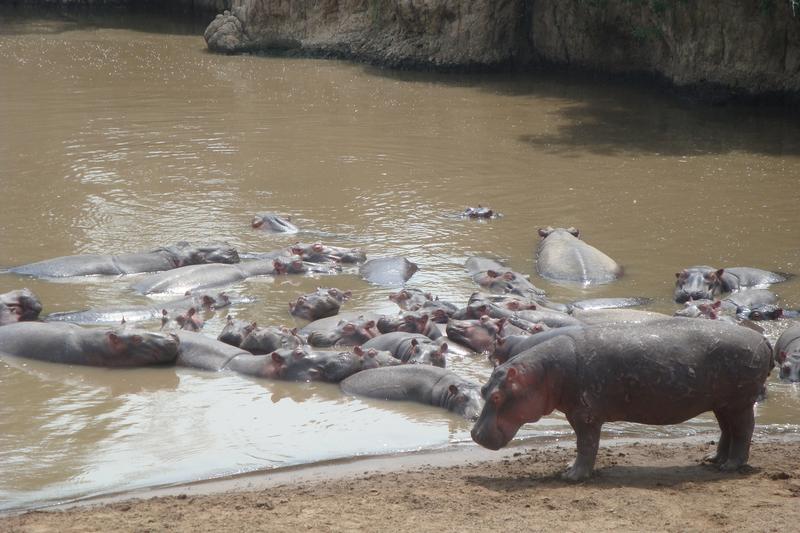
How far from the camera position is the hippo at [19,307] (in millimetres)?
8602

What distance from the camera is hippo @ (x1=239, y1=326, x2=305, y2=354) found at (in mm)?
8180

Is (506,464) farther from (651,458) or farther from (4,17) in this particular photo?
(4,17)

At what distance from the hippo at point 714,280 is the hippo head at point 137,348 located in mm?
4150

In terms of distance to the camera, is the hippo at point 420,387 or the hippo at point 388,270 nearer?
the hippo at point 420,387

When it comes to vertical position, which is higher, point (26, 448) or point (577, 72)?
point (577, 72)

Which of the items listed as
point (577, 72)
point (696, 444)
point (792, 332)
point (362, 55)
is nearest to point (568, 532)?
point (696, 444)

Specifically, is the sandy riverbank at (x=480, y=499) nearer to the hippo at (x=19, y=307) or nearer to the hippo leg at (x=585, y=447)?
the hippo leg at (x=585, y=447)

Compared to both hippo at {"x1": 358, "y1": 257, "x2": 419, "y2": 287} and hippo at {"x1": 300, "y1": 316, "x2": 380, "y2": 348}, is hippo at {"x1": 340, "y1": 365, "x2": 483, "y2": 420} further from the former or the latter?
hippo at {"x1": 358, "y1": 257, "x2": 419, "y2": 287}

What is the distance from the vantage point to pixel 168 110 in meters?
18.1

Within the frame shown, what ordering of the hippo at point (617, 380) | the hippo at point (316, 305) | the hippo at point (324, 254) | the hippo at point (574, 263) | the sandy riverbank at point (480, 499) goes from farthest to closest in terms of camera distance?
the hippo at point (324, 254) → the hippo at point (574, 263) → the hippo at point (316, 305) → the hippo at point (617, 380) → the sandy riverbank at point (480, 499)

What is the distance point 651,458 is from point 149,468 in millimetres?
2710

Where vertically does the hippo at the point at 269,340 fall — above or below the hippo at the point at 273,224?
below

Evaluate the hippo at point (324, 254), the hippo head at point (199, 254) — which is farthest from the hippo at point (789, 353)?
the hippo head at point (199, 254)

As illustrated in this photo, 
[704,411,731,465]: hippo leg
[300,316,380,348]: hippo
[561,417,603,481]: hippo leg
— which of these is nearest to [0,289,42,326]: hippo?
[300,316,380,348]: hippo
